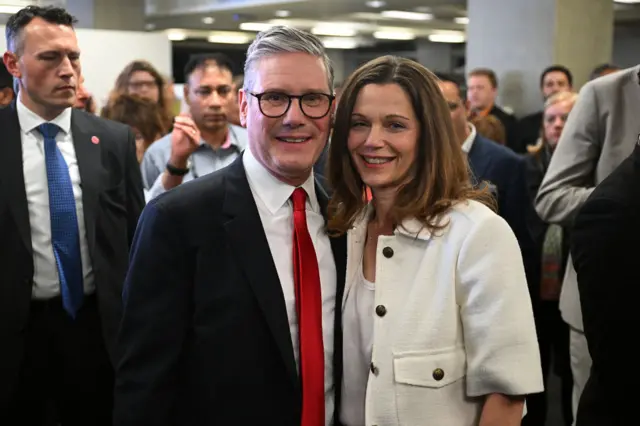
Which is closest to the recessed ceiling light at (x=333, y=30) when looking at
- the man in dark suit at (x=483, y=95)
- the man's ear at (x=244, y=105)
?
the man in dark suit at (x=483, y=95)

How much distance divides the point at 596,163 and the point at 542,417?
1.50 metres

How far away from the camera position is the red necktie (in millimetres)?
1645

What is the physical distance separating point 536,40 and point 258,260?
22.2 feet

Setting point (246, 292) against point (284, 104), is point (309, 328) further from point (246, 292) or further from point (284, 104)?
point (284, 104)

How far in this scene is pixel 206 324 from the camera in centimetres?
162

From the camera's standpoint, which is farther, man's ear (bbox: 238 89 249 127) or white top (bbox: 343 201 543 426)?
man's ear (bbox: 238 89 249 127)

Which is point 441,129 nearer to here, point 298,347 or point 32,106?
point 298,347

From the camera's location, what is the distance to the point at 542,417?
3611mm

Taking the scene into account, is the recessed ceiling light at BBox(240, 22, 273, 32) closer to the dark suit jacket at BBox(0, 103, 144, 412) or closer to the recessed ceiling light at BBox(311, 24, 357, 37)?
the recessed ceiling light at BBox(311, 24, 357, 37)

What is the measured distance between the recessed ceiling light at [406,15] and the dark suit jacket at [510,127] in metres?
6.05

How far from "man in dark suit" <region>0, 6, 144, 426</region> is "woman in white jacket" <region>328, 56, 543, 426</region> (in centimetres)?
120

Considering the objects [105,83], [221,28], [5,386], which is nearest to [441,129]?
[5,386]

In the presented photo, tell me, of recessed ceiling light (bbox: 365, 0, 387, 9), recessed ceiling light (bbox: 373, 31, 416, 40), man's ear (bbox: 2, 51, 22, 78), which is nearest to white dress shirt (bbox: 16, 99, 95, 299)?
man's ear (bbox: 2, 51, 22, 78)

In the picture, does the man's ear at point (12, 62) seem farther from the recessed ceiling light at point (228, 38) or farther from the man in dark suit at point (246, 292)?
the recessed ceiling light at point (228, 38)
